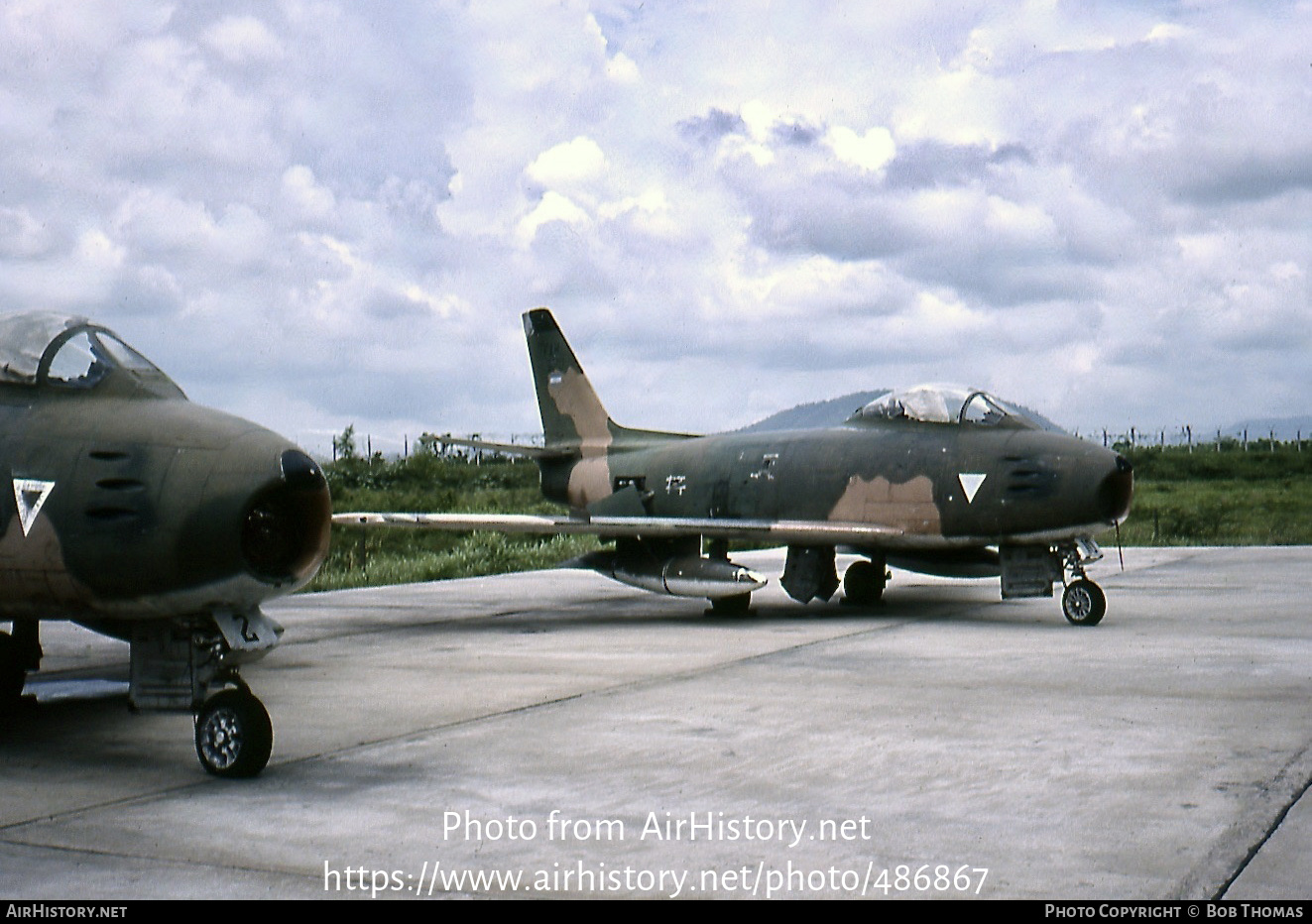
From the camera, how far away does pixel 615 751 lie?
22.2 ft

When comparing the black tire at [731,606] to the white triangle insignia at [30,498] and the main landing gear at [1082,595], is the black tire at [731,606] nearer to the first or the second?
the main landing gear at [1082,595]

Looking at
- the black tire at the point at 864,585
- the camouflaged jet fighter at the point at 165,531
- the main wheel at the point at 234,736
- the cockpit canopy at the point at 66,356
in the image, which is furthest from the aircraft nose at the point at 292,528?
the black tire at the point at 864,585

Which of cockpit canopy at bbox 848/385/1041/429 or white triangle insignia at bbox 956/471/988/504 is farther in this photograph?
cockpit canopy at bbox 848/385/1041/429

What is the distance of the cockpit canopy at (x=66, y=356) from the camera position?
6719mm

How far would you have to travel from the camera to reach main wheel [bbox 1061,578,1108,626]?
12672mm

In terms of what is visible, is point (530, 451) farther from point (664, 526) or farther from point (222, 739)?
point (222, 739)

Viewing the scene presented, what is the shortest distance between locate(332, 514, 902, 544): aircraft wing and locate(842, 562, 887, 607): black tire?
1464mm

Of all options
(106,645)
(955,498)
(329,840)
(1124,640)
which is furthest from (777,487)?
(329,840)

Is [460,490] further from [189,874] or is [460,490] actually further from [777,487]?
[189,874]

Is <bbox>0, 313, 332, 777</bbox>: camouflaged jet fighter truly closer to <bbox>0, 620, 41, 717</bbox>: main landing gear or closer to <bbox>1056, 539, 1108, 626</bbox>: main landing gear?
<bbox>0, 620, 41, 717</bbox>: main landing gear

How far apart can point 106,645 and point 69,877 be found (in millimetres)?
8130

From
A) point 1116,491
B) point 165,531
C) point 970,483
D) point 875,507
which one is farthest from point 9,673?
point 1116,491

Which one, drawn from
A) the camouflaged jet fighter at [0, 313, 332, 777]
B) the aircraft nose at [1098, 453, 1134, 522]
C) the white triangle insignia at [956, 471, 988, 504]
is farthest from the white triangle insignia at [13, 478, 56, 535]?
Answer: the aircraft nose at [1098, 453, 1134, 522]

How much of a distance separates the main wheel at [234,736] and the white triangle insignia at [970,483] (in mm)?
8617
